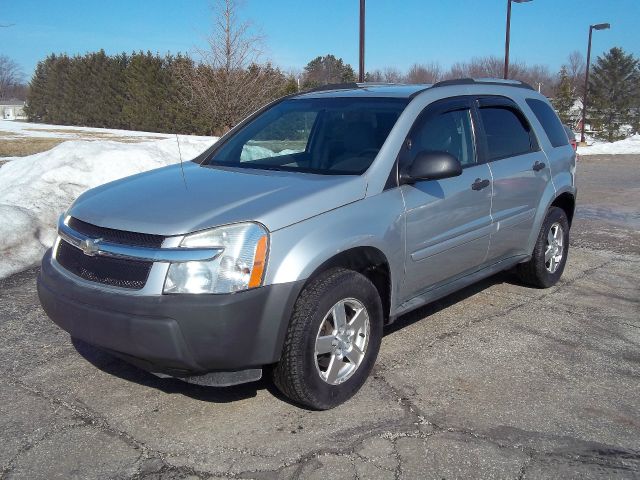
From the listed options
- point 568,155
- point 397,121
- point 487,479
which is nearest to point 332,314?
point 487,479

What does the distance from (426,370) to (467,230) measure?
1057mm

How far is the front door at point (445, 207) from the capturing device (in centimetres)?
411

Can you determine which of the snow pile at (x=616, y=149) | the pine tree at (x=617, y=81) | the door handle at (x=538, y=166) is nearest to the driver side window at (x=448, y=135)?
the door handle at (x=538, y=166)

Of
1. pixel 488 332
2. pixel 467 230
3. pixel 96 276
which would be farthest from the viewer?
pixel 488 332

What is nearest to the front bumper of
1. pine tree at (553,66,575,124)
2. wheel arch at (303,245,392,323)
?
wheel arch at (303,245,392,323)

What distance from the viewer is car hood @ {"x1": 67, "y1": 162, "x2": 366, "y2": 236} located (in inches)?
129

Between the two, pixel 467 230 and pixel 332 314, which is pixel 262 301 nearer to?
pixel 332 314

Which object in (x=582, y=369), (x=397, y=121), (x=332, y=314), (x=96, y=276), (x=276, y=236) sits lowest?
(x=582, y=369)

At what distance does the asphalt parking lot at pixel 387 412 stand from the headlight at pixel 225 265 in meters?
0.82

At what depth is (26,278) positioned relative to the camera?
618 centimetres

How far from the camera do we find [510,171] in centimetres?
507

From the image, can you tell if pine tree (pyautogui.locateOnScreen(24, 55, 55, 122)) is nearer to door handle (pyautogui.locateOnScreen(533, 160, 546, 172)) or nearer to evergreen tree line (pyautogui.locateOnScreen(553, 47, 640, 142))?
evergreen tree line (pyautogui.locateOnScreen(553, 47, 640, 142))

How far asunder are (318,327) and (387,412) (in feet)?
2.13

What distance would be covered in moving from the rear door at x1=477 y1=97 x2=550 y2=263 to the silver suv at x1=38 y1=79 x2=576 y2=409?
18mm
